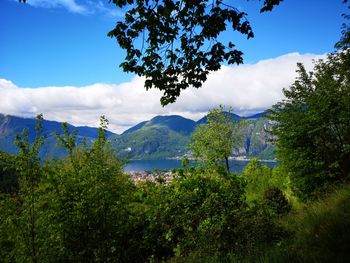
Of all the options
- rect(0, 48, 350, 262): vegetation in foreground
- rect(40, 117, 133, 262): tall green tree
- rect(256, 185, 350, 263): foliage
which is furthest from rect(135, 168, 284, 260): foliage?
rect(256, 185, 350, 263): foliage

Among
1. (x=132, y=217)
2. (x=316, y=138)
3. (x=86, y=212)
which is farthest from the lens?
(x=316, y=138)

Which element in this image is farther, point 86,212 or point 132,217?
point 132,217

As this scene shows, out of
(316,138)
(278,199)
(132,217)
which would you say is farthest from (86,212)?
(316,138)

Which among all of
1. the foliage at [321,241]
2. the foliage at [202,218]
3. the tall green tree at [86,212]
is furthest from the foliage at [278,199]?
the tall green tree at [86,212]

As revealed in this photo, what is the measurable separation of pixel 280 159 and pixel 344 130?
3.71 meters

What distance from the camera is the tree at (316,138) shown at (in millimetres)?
16422

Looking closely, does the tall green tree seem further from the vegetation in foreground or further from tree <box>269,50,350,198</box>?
tree <box>269,50,350,198</box>

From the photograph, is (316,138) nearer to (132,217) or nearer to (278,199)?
(278,199)

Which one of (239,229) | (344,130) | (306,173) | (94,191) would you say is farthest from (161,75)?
(344,130)

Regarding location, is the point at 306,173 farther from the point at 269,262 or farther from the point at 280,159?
the point at 269,262

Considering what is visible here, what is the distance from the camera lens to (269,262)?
20.2ft

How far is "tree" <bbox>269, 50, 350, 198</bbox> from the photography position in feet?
53.9

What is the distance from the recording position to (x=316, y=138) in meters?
17.2

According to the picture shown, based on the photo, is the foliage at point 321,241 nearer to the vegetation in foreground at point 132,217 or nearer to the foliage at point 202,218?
the vegetation in foreground at point 132,217
